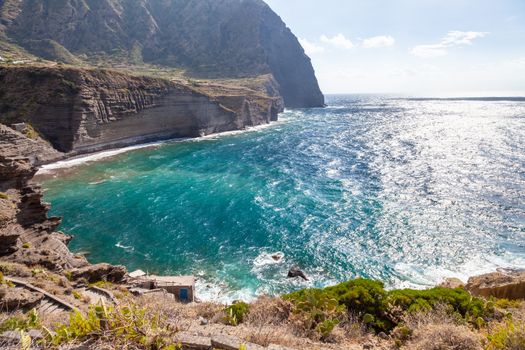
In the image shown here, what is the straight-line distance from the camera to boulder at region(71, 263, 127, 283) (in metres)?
24.5

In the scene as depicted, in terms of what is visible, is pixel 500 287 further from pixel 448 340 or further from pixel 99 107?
pixel 99 107

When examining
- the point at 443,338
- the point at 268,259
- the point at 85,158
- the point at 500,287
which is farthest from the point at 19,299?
the point at 85,158

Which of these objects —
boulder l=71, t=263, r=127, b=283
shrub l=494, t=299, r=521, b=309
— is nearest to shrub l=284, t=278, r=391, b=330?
shrub l=494, t=299, r=521, b=309

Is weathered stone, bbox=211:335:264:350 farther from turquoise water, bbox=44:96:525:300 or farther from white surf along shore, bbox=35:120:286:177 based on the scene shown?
white surf along shore, bbox=35:120:286:177

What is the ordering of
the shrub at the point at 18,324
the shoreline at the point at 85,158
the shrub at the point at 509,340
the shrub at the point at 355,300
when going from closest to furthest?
the shrub at the point at 18,324 < the shrub at the point at 509,340 < the shrub at the point at 355,300 < the shoreline at the point at 85,158

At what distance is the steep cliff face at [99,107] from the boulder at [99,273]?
201 feet

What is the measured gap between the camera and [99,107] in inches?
3319

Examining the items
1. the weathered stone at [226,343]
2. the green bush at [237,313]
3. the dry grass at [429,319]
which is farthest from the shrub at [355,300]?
the weathered stone at [226,343]

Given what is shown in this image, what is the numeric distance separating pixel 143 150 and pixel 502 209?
82.5 meters

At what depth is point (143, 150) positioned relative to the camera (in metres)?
88.6

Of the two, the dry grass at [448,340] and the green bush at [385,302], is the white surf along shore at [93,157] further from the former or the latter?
the dry grass at [448,340]

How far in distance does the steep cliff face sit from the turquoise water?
10.7 metres

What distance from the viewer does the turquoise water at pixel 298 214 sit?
1339 inches

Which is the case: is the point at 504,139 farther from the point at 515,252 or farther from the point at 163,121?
the point at 163,121
